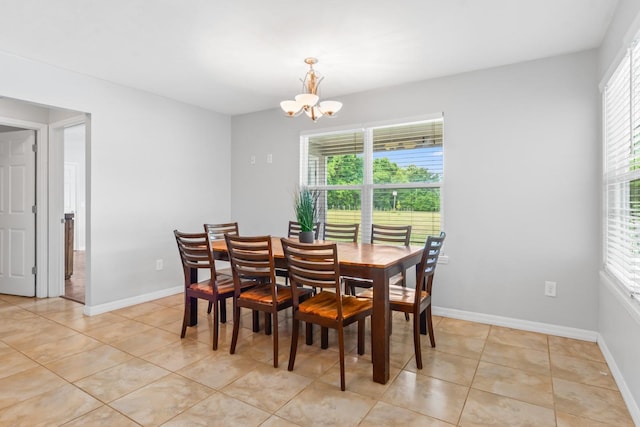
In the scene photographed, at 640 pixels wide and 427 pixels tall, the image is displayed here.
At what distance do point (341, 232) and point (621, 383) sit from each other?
8.08 ft

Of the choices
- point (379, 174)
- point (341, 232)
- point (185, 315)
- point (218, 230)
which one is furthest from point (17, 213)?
point (379, 174)

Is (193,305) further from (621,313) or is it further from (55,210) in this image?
(621,313)

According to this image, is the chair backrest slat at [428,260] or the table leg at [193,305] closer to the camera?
the chair backrest slat at [428,260]

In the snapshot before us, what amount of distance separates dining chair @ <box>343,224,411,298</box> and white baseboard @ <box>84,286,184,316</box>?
2290mm

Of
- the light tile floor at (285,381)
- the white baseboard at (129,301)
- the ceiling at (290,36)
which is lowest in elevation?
the light tile floor at (285,381)

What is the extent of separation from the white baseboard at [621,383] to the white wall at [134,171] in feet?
14.3

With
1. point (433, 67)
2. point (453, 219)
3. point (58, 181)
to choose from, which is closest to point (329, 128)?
point (433, 67)

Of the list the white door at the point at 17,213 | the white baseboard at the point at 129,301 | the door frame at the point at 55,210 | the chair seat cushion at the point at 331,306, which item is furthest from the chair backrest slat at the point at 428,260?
the white door at the point at 17,213

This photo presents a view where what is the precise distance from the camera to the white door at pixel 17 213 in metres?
4.20

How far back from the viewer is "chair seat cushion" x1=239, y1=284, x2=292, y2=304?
2613 mm

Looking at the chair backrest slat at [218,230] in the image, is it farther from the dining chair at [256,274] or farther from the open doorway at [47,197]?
the open doorway at [47,197]

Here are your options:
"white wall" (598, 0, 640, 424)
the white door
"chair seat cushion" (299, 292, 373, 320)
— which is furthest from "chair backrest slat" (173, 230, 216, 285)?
"white wall" (598, 0, 640, 424)

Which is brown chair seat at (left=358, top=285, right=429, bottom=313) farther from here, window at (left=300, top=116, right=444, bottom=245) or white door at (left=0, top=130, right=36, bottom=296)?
white door at (left=0, top=130, right=36, bottom=296)

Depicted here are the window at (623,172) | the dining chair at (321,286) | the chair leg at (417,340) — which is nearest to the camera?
the window at (623,172)
